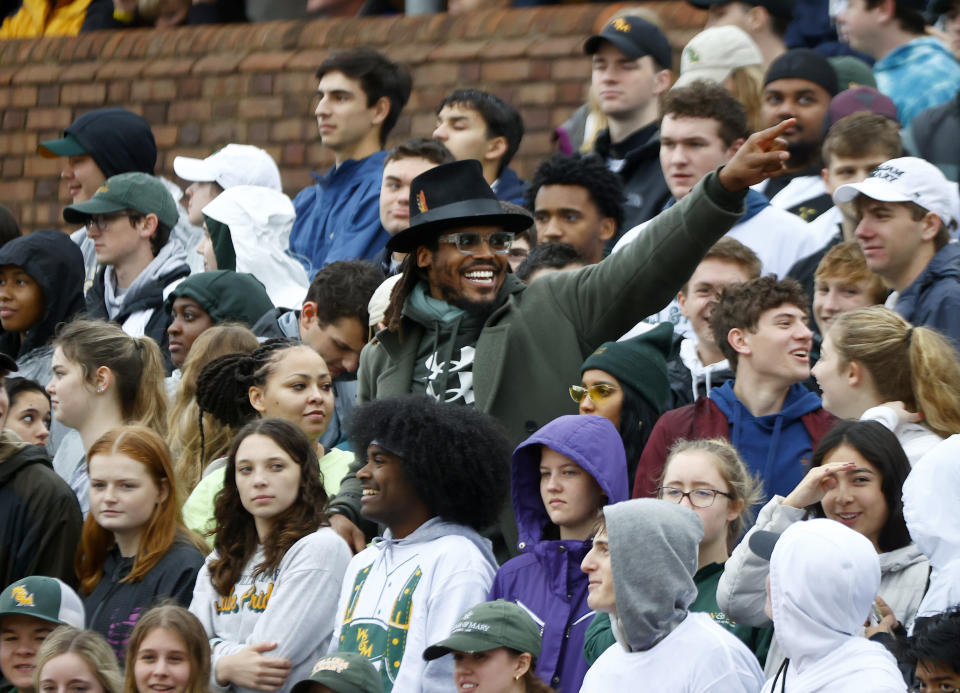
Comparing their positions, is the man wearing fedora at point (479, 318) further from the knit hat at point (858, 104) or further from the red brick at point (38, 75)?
the red brick at point (38, 75)

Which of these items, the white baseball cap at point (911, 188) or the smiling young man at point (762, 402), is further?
the white baseball cap at point (911, 188)

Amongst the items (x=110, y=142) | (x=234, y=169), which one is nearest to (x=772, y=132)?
(x=234, y=169)

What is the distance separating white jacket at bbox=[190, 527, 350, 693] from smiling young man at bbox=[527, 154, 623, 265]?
2399mm

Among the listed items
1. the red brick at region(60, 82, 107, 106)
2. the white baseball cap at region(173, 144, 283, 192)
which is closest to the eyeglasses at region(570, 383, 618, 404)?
the white baseball cap at region(173, 144, 283, 192)

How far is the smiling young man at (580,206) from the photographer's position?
8008 mm

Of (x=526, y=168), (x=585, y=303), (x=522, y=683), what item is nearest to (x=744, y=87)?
(x=526, y=168)

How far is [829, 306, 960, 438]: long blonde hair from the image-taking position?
19.1ft

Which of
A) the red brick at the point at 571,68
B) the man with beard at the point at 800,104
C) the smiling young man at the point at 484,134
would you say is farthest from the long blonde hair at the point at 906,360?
the red brick at the point at 571,68

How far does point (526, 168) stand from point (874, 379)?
5130mm

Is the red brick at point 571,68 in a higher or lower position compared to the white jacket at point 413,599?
higher

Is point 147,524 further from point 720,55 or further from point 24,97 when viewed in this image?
point 24,97

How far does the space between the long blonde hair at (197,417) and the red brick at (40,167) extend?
5.93 metres

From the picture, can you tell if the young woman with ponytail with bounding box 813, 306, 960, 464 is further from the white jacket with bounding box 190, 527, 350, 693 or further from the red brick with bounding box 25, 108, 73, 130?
the red brick with bounding box 25, 108, 73, 130

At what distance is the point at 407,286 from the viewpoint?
20.8ft
